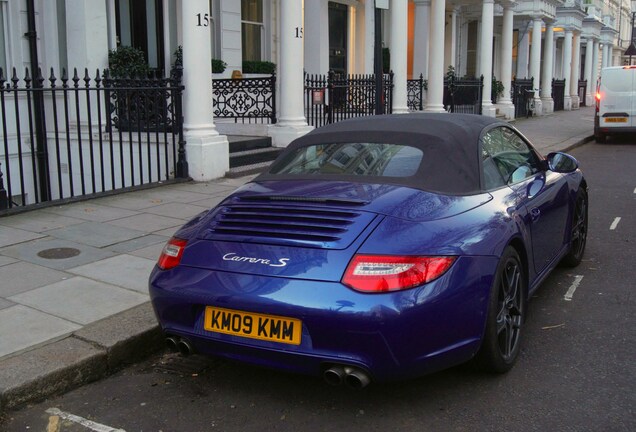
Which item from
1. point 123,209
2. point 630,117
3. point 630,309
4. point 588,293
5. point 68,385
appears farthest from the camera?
point 630,117

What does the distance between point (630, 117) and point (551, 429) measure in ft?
58.0

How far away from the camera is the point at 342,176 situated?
418 cm

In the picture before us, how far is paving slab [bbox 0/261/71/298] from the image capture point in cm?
517

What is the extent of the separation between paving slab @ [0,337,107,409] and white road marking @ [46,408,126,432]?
0.16 m

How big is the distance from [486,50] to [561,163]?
18734 millimetres

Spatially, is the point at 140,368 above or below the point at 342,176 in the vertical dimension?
below

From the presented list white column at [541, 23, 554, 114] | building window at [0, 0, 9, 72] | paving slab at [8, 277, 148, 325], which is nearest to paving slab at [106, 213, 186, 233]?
paving slab at [8, 277, 148, 325]

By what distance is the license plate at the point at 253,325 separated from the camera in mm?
3260

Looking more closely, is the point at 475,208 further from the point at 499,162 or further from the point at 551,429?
the point at 551,429

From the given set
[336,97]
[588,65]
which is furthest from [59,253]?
[588,65]

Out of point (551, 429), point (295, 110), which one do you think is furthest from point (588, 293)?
point (295, 110)

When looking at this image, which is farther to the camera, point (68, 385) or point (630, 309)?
point (630, 309)

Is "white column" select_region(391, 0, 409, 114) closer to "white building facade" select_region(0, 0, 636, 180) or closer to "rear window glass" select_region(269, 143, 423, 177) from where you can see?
"white building facade" select_region(0, 0, 636, 180)

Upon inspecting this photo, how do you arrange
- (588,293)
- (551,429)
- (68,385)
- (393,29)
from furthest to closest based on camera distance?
(393,29) → (588,293) → (68,385) → (551,429)
